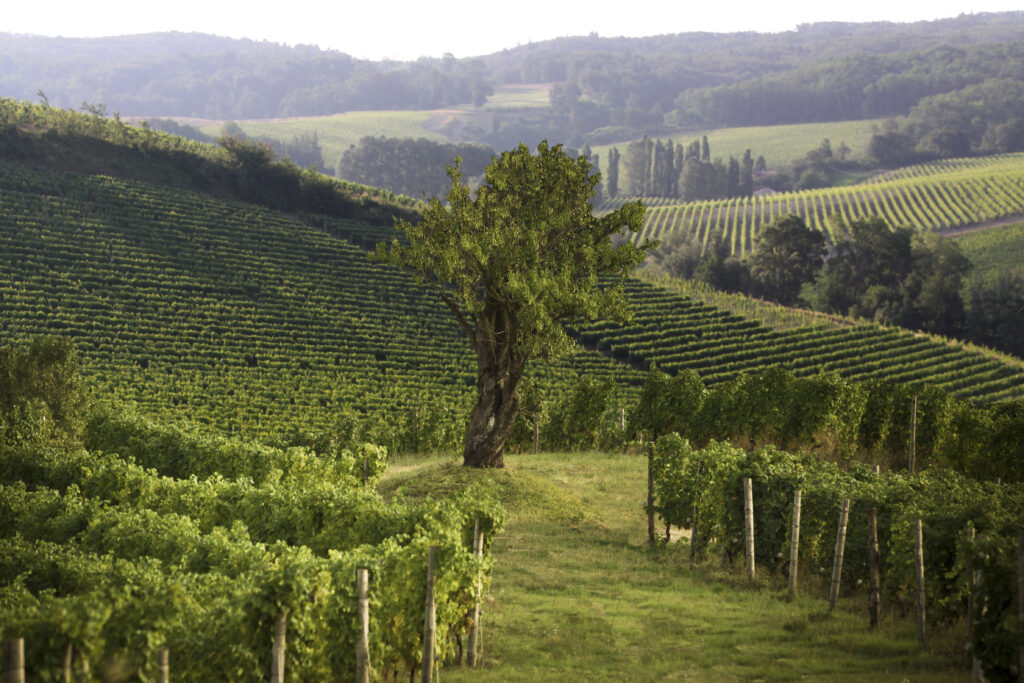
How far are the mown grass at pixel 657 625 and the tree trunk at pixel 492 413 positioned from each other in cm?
355

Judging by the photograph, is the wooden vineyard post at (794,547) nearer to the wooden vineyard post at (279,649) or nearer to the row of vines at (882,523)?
the row of vines at (882,523)

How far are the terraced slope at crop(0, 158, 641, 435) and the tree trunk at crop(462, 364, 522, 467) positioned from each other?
1495cm

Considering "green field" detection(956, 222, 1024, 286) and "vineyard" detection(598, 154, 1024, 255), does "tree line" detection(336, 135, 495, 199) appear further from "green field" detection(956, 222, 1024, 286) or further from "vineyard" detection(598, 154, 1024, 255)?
"green field" detection(956, 222, 1024, 286)

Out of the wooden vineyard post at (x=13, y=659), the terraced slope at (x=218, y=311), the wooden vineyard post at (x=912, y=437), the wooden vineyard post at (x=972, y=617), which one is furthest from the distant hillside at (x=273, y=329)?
the wooden vineyard post at (x=13, y=659)

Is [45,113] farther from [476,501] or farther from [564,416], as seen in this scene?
[476,501]

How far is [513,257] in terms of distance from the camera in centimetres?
2219

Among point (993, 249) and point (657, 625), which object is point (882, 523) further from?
point (993, 249)

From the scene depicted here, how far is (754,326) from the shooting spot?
62.1 meters

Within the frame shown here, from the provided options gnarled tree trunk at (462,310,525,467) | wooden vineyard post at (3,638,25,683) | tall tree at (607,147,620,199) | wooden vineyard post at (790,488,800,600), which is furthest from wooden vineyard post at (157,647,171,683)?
tall tree at (607,147,620,199)

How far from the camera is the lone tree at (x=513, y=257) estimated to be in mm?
22219

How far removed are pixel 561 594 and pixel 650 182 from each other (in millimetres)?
153344

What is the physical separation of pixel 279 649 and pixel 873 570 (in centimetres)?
844

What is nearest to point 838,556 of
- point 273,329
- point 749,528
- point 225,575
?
point 749,528

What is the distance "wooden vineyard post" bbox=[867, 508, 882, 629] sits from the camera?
40.7 feet
